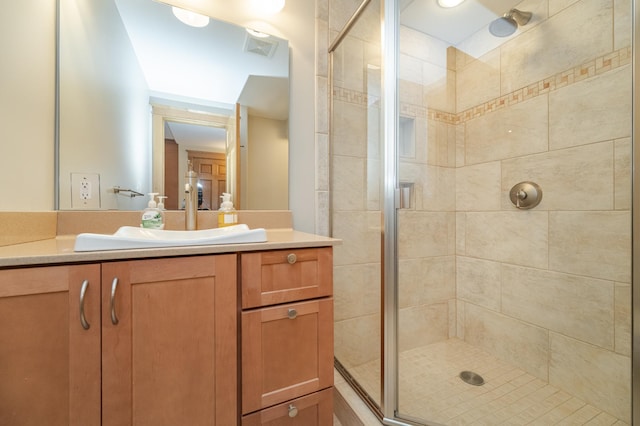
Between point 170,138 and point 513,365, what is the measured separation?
2133 mm

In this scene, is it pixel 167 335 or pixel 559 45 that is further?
pixel 559 45

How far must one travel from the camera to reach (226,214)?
1.15m

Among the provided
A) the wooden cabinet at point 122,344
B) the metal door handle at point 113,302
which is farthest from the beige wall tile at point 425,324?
the metal door handle at point 113,302

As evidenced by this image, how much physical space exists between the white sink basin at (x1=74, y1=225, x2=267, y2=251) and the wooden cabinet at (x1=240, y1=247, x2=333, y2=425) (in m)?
0.07

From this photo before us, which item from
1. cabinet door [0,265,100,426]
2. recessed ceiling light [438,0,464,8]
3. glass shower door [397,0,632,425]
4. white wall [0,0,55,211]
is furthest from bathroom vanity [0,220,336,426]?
recessed ceiling light [438,0,464,8]

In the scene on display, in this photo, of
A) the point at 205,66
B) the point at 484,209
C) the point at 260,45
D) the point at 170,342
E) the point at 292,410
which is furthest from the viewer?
the point at 484,209

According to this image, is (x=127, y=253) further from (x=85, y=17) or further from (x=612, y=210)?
(x=612, y=210)

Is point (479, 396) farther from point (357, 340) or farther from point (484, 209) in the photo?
point (484, 209)

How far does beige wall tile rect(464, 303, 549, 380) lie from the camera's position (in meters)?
1.28

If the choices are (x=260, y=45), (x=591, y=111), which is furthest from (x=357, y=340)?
(x=260, y=45)

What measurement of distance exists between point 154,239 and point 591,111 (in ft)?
6.10

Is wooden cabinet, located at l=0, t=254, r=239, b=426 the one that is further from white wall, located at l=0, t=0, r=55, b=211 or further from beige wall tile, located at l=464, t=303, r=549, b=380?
beige wall tile, located at l=464, t=303, r=549, b=380

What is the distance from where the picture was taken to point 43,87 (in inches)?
35.2

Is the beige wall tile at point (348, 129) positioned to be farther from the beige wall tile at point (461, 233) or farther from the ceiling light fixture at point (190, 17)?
the beige wall tile at point (461, 233)
